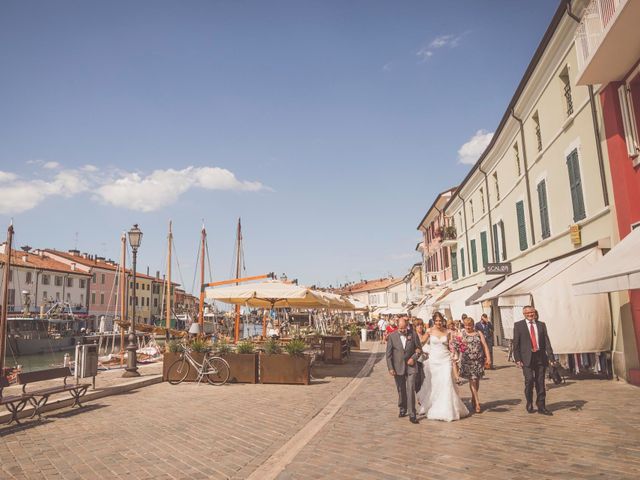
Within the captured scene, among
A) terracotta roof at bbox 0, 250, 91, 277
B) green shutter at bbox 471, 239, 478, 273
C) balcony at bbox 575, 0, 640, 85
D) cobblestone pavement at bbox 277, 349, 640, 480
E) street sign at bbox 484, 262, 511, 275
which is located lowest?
cobblestone pavement at bbox 277, 349, 640, 480

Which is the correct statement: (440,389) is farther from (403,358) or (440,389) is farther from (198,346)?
(198,346)

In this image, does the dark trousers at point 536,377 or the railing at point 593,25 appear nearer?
the dark trousers at point 536,377

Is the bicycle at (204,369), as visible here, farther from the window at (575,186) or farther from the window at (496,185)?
the window at (496,185)

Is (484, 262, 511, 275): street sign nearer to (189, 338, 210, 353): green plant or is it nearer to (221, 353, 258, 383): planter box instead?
(221, 353, 258, 383): planter box

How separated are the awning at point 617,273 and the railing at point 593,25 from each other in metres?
4.29

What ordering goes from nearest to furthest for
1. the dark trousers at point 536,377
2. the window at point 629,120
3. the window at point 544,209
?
1. the dark trousers at point 536,377
2. the window at point 629,120
3. the window at point 544,209

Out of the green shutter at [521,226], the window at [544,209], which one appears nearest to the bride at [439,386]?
the window at [544,209]

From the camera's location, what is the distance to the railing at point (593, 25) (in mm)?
10227

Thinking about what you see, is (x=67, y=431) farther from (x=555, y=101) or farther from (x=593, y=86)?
(x=555, y=101)

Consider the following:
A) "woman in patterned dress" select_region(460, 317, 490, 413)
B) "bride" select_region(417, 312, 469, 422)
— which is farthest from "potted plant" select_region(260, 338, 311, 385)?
"woman in patterned dress" select_region(460, 317, 490, 413)

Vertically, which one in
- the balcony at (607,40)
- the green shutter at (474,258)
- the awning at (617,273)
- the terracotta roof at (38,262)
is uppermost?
the terracotta roof at (38,262)

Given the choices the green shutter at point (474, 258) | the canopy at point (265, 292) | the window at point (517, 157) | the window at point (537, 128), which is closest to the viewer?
the canopy at point (265, 292)

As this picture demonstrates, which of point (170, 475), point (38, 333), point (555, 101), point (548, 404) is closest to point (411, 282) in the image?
point (38, 333)

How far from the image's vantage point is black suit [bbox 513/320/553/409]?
27.6ft
